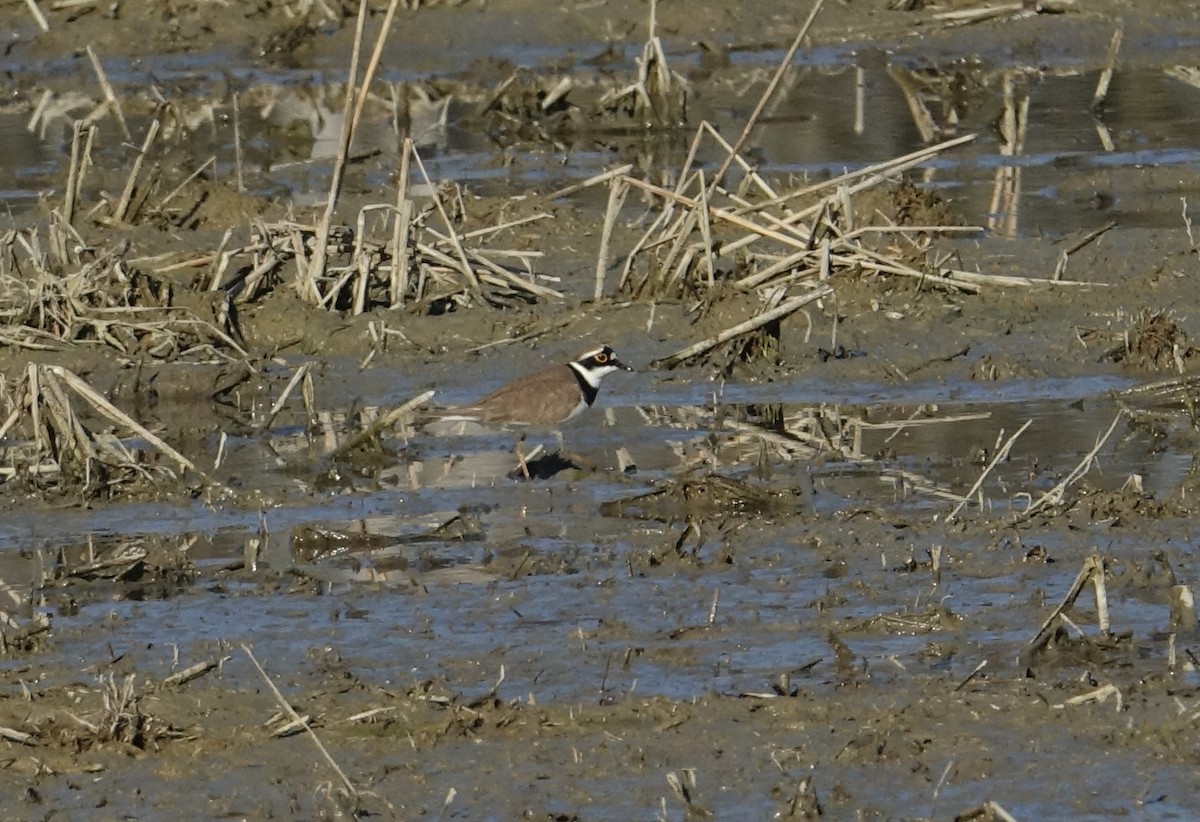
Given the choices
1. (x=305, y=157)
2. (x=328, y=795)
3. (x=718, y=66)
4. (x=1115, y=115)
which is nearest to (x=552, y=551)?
(x=328, y=795)

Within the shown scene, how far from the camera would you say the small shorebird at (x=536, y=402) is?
1001 cm

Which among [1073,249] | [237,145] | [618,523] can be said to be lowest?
[237,145]

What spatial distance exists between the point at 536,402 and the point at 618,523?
1.57m

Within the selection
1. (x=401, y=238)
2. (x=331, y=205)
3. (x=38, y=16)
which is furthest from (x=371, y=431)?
(x=38, y=16)

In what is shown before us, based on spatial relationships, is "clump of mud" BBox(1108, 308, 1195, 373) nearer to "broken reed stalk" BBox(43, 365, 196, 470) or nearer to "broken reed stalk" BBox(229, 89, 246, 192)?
"broken reed stalk" BBox(43, 365, 196, 470)

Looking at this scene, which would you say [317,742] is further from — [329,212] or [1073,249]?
[1073,249]

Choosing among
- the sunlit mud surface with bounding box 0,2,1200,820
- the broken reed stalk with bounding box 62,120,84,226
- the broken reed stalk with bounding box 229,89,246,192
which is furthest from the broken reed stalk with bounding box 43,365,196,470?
the broken reed stalk with bounding box 229,89,246,192

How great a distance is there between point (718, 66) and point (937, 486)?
14.4 meters

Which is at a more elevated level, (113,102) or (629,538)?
(629,538)

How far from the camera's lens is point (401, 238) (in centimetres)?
1195

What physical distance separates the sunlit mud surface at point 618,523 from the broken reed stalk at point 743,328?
0.07m

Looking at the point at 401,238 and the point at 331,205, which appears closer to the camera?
the point at 331,205

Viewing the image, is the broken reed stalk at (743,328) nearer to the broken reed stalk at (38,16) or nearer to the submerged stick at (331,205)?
the submerged stick at (331,205)

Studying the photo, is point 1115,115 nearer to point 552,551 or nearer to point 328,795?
point 552,551
